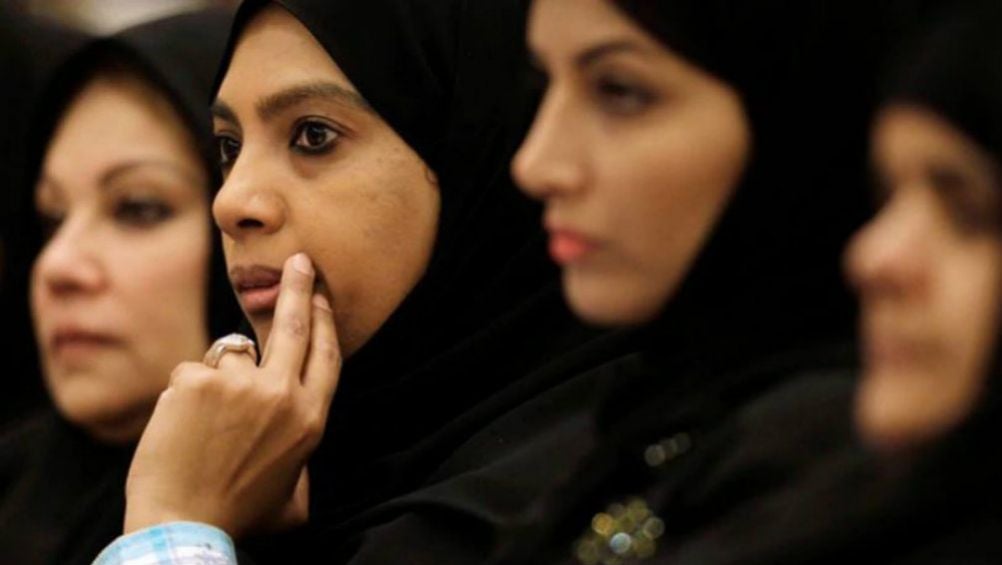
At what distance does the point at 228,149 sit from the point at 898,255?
1088 mm

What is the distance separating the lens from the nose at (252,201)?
1.87 metres

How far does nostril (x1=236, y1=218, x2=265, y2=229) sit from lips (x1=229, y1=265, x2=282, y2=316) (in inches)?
1.6

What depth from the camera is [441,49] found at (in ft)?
6.28

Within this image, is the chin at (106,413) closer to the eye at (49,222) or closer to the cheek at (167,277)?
the cheek at (167,277)

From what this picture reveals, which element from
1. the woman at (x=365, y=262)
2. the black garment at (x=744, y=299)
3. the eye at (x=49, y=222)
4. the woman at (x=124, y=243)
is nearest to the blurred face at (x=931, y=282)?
the black garment at (x=744, y=299)

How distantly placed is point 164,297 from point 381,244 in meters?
0.51

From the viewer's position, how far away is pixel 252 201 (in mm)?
1872

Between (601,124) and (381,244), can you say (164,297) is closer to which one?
(381,244)

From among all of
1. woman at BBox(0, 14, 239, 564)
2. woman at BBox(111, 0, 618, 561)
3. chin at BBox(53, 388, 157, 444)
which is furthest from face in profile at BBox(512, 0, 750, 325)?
chin at BBox(53, 388, 157, 444)

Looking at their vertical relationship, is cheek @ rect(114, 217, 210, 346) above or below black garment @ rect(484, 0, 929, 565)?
above

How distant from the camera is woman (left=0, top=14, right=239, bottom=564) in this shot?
2.28 m

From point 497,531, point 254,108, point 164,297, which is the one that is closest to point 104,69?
point 164,297

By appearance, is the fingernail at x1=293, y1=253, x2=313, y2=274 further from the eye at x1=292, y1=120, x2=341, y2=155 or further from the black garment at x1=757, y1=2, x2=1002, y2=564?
the black garment at x1=757, y1=2, x2=1002, y2=564

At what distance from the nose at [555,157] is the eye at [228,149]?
63 cm
